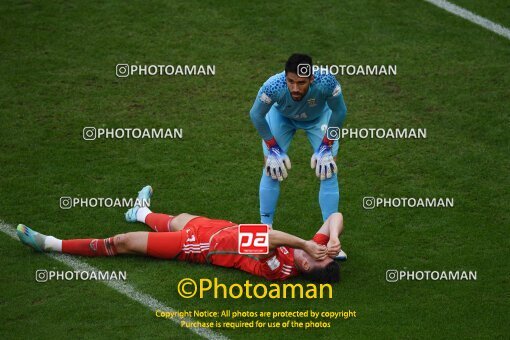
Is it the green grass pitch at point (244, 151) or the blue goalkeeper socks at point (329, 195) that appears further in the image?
the blue goalkeeper socks at point (329, 195)

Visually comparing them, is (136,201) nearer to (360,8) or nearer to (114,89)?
(114,89)

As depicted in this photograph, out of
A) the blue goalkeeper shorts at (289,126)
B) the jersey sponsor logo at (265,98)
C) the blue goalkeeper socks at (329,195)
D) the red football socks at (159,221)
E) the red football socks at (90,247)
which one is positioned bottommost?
the red football socks at (90,247)

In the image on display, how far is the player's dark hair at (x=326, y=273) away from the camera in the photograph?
29.4ft

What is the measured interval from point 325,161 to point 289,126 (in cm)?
66

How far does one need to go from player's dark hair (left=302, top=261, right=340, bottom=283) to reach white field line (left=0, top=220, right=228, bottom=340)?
1.19m

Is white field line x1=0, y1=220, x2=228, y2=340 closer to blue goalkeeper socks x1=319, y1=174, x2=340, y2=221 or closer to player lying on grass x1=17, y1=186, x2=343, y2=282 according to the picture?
player lying on grass x1=17, y1=186, x2=343, y2=282

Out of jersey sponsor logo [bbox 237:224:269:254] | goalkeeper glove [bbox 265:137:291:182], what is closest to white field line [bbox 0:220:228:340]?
jersey sponsor logo [bbox 237:224:269:254]

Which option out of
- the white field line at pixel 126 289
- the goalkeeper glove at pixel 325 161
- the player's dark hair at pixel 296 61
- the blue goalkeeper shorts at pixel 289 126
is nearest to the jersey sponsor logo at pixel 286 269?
the goalkeeper glove at pixel 325 161

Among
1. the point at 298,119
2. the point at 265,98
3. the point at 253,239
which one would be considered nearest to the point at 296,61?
the point at 265,98

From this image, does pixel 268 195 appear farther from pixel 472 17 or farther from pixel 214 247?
pixel 472 17

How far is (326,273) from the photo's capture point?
8.98m

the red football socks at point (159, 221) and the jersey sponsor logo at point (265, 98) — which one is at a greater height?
the jersey sponsor logo at point (265, 98)

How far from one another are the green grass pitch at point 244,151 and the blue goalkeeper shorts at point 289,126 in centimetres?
92

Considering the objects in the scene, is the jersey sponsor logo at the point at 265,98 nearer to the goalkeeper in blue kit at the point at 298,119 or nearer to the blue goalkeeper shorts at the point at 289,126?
the goalkeeper in blue kit at the point at 298,119
